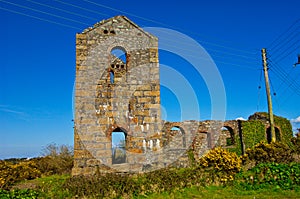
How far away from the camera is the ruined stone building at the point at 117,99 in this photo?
32.8 feet

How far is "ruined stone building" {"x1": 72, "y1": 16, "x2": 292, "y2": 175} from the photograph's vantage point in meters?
10.0

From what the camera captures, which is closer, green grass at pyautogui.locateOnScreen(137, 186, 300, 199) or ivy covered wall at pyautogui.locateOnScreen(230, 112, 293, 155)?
green grass at pyautogui.locateOnScreen(137, 186, 300, 199)

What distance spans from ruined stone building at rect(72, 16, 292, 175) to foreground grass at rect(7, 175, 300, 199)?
3.79 feet

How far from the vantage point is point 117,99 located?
34.4 ft

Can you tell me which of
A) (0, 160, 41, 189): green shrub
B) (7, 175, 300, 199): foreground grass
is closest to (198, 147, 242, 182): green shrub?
(7, 175, 300, 199): foreground grass

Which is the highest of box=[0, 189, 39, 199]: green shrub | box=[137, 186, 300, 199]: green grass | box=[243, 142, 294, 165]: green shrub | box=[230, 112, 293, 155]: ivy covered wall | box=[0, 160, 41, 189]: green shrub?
box=[230, 112, 293, 155]: ivy covered wall

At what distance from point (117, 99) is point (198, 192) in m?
4.56

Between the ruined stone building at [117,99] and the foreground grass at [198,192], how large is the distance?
3.79 feet

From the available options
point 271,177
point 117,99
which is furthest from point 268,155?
point 117,99

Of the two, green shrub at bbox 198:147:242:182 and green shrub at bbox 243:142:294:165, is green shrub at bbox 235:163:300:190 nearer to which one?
green shrub at bbox 198:147:242:182

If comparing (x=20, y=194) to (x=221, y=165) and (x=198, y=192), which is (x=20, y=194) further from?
(x=221, y=165)

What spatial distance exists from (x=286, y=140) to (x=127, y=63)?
58.3 ft

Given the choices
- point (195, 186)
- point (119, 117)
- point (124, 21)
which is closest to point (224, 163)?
point (195, 186)

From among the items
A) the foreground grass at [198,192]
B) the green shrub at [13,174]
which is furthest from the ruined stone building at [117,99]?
the green shrub at [13,174]
